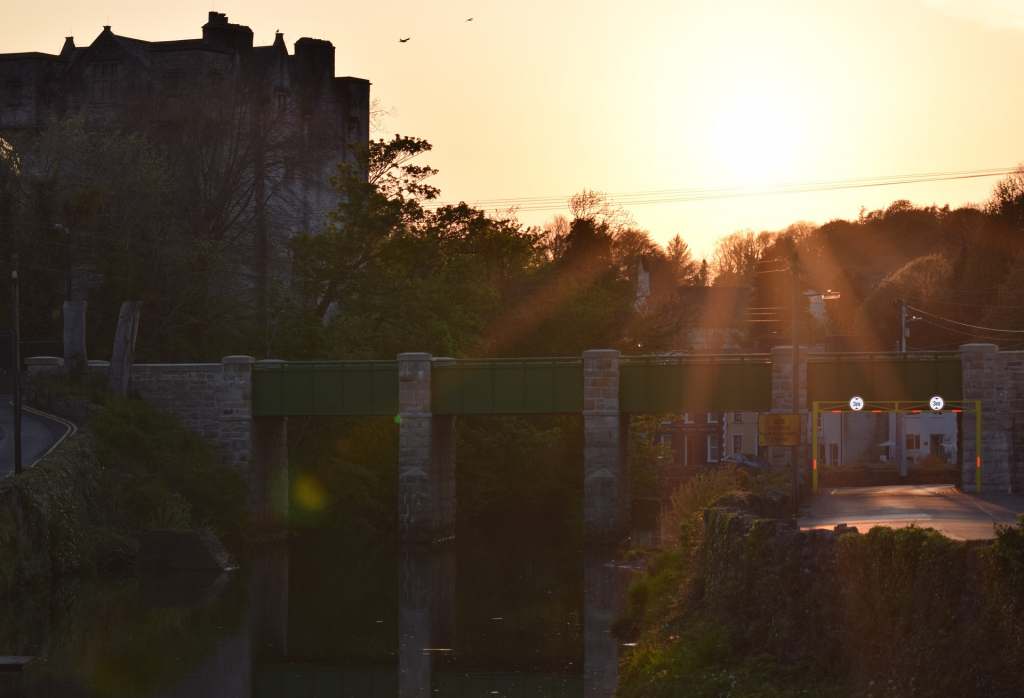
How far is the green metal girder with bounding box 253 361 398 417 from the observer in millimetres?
58312

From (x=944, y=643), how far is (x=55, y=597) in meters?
28.0

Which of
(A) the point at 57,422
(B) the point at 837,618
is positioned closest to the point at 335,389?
(A) the point at 57,422

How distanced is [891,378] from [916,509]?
11.5 meters

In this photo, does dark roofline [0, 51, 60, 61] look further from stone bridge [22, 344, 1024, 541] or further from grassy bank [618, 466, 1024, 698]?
grassy bank [618, 466, 1024, 698]

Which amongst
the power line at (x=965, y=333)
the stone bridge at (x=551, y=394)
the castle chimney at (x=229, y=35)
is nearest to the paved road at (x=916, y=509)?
the stone bridge at (x=551, y=394)

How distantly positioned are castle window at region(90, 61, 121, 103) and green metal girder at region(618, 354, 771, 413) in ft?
105

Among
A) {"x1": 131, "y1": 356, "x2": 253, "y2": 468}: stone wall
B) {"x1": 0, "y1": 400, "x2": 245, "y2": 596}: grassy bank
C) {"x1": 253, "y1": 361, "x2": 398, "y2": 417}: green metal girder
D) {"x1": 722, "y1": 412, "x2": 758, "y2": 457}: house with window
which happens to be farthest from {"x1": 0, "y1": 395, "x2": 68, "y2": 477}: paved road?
{"x1": 722, "y1": 412, "x2": 758, "y2": 457}: house with window

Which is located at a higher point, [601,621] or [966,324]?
[966,324]

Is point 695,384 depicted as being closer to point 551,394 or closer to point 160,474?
point 551,394

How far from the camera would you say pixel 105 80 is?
76688 millimetres

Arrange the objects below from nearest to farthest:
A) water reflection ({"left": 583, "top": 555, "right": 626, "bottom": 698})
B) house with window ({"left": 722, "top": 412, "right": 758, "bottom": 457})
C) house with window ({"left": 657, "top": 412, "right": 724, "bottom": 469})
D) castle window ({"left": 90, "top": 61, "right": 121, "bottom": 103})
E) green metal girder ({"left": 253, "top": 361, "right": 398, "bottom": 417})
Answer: water reflection ({"left": 583, "top": 555, "right": 626, "bottom": 698})
green metal girder ({"left": 253, "top": 361, "right": 398, "bottom": 417})
castle window ({"left": 90, "top": 61, "right": 121, "bottom": 103})
house with window ({"left": 657, "top": 412, "right": 724, "bottom": 469})
house with window ({"left": 722, "top": 412, "right": 758, "bottom": 457})

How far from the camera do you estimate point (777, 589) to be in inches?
930

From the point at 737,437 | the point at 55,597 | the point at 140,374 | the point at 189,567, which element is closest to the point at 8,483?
the point at 55,597

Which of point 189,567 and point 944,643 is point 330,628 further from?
point 944,643
